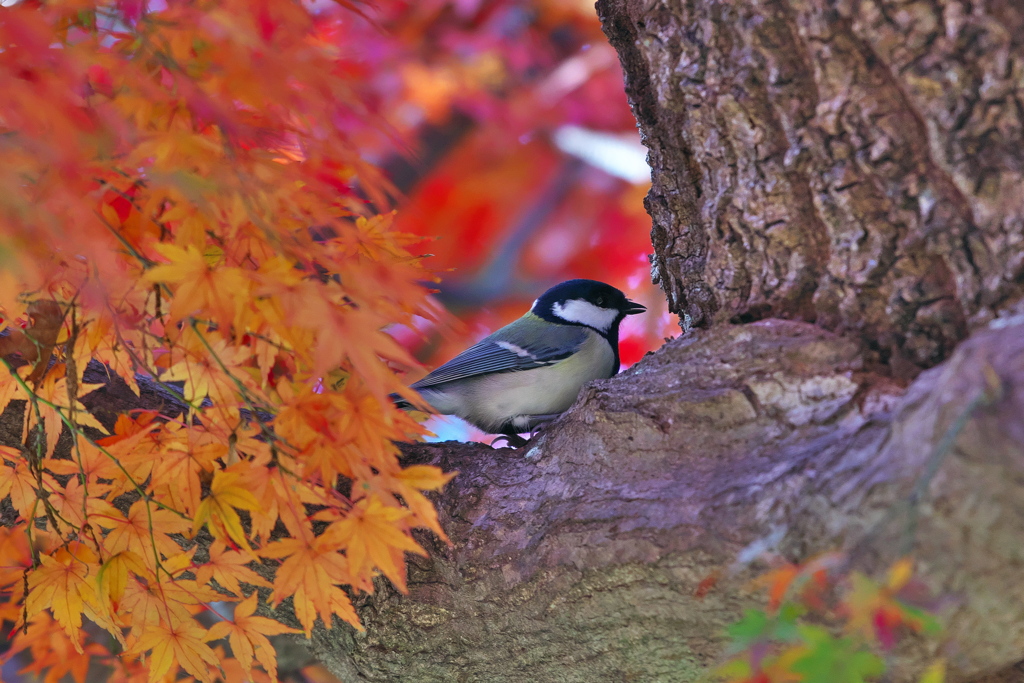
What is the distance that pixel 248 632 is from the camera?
6.29 ft

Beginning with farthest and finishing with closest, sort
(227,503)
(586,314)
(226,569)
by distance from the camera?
1. (586,314)
2. (226,569)
3. (227,503)

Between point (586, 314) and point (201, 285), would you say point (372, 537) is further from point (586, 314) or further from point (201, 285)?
point (586, 314)

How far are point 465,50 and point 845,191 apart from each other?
19.3ft

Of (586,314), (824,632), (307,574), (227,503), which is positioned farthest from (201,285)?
(586,314)

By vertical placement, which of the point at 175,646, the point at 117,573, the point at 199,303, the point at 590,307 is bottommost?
the point at 175,646

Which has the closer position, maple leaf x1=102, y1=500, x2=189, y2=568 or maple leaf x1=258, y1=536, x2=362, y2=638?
maple leaf x1=258, y1=536, x2=362, y2=638

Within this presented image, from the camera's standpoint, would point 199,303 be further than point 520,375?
No

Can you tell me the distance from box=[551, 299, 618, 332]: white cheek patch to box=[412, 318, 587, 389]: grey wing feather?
20 cm

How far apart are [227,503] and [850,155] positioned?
64.7 inches

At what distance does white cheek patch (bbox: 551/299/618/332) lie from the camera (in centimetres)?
366

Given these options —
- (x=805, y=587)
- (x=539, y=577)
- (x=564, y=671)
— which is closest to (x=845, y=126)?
(x=805, y=587)

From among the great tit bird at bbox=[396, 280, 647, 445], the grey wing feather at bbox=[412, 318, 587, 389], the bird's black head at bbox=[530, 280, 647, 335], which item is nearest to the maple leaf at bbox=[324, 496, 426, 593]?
the great tit bird at bbox=[396, 280, 647, 445]

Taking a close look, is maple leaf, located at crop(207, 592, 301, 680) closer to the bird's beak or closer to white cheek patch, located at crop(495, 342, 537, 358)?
white cheek patch, located at crop(495, 342, 537, 358)

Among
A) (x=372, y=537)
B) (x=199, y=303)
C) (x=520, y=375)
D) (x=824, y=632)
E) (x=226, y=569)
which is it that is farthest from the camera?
(x=520, y=375)
